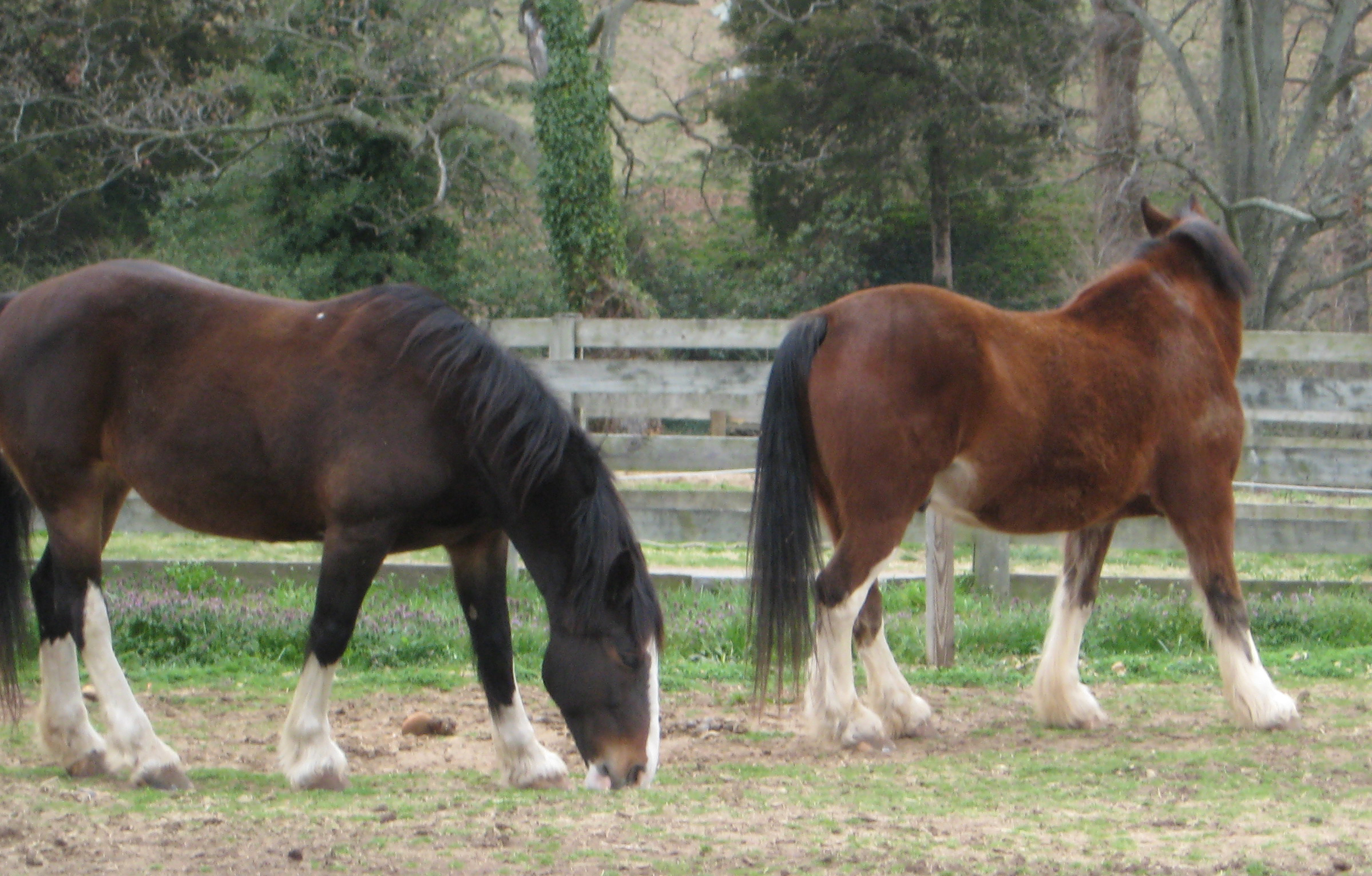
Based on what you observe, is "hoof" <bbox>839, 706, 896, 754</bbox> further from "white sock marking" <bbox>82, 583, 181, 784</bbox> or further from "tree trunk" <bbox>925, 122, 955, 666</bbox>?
"white sock marking" <bbox>82, 583, 181, 784</bbox>

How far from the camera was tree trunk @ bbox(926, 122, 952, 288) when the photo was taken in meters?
24.5

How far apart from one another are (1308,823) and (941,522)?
2925 millimetres

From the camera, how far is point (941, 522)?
618 centimetres

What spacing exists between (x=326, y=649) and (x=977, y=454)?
237 centimetres

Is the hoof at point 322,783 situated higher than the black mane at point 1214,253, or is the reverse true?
the black mane at point 1214,253

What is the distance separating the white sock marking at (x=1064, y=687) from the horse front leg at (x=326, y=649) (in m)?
2.72

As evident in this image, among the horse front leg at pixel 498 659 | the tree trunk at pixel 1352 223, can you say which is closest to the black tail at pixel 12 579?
the horse front leg at pixel 498 659

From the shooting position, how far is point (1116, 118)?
707 inches

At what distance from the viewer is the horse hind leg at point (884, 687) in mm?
4852

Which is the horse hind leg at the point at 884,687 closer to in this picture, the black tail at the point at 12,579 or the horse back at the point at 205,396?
the horse back at the point at 205,396

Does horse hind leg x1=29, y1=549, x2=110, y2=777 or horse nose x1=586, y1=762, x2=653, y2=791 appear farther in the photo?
horse hind leg x1=29, y1=549, x2=110, y2=777

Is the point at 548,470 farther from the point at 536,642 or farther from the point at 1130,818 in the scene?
the point at 536,642

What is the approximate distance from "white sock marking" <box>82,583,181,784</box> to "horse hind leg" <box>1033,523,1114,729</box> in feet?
10.7

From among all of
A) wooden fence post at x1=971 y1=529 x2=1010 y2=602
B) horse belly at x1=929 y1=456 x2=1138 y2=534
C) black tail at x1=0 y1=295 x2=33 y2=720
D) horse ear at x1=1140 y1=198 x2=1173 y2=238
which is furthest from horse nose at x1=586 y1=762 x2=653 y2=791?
wooden fence post at x1=971 y1=529 x2=1010 y2=602
